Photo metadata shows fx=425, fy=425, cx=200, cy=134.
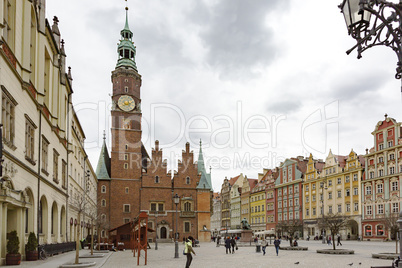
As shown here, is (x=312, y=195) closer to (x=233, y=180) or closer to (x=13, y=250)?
(x=233, y=180)

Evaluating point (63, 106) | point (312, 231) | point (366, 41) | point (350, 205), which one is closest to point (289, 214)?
point (312, 231)

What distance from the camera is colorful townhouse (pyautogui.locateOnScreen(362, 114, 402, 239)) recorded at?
60.5m

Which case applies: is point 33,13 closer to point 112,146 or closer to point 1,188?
point 1,188

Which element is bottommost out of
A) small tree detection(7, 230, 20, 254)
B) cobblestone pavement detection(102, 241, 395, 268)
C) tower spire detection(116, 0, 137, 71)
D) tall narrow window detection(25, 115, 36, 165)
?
cobblestone pavement detection(102, 241, 395, 268)

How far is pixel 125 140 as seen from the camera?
71812mm

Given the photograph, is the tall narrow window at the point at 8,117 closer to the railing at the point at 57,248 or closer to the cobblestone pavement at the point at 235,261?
the cobblestone pavement at the point at 235,261

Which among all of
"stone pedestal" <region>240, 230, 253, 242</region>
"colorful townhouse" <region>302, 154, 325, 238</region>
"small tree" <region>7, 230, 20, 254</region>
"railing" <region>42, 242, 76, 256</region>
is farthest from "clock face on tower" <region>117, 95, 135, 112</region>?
"small tree" <region>7, 230, 20, 254</region>

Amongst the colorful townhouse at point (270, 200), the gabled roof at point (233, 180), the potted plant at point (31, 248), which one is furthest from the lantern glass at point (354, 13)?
the gabled roof at point (233, 180)

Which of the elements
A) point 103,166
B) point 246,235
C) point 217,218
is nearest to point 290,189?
point 246,235

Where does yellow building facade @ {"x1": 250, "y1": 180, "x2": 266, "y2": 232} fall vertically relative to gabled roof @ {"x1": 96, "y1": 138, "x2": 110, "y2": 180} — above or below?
below

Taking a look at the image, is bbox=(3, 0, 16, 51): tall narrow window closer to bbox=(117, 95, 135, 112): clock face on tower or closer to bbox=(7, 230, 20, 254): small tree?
bbox=(7, 230, 20, 254): small tree

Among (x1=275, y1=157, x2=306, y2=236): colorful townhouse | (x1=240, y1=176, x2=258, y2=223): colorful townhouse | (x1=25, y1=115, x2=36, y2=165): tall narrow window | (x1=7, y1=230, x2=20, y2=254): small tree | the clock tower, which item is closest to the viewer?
(x1=7, y1=230, x2=20, y2=254): small tree

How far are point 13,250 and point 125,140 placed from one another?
53.1m

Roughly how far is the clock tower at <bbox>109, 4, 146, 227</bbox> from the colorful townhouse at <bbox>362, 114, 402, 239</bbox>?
1436 inches
